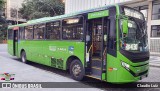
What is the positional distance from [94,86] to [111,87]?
2.13 feet

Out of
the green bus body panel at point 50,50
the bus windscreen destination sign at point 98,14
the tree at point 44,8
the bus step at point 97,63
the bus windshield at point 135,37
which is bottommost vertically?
the bus step at point 97,63

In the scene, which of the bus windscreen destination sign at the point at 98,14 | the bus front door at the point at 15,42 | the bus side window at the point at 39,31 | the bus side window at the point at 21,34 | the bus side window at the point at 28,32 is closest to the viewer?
the bus windscreen destination sign at the point at 98,14

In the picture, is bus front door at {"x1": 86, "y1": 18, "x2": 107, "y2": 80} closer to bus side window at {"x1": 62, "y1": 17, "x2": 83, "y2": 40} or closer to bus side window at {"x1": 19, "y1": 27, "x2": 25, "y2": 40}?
bus side window at {"x1": 62, "y1": 17, "x2": 83, "y2": 40}

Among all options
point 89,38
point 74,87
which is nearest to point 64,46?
point 89,38

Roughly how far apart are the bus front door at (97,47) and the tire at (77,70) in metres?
0.41

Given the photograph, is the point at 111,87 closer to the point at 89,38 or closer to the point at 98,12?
the point at 89,38

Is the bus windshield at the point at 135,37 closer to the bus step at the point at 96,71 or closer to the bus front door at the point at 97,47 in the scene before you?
the bus front door at the point at 97,47

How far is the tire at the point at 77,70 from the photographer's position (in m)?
7.88

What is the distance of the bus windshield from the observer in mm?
6336

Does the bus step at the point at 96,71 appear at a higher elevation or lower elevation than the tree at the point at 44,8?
lower

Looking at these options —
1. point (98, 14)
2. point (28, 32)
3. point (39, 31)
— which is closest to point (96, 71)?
point (98, 14)

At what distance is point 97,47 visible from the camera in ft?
24.9

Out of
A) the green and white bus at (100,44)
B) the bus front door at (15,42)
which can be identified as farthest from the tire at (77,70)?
the bus front door at (15,42)

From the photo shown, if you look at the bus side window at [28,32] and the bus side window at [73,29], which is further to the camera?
the bus side window at [28,32]
